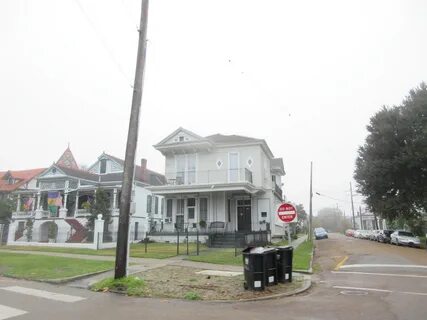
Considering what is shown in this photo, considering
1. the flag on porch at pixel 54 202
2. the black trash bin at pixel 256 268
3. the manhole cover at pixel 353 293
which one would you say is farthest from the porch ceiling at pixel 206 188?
the manhole cover at pixel 353 293

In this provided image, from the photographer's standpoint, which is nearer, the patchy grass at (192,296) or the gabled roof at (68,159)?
the patchy grass at (192,296)

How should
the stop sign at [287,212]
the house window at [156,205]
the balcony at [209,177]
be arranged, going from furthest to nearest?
the house window at [156,205] < the balcony at [209,177] < the stop sign at [287,212]

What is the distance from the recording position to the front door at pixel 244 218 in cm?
3072

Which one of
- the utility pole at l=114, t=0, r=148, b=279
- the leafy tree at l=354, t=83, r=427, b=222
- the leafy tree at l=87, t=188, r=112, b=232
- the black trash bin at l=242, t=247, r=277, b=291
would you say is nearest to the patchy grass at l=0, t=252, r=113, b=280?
the utility pole at l=114, t=0, r=148, b=279

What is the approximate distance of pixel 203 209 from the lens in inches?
1216

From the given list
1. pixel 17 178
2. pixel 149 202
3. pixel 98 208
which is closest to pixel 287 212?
pixel 98 208

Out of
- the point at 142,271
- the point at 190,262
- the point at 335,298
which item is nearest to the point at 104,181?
the point at 190,262

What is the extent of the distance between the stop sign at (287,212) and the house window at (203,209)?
659 inches

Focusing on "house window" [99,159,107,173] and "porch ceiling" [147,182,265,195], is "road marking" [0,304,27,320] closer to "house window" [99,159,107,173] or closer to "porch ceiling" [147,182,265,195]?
"porch ceiling" [147,182,265,195]

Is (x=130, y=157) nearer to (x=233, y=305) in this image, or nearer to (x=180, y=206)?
(x=233, y=305)

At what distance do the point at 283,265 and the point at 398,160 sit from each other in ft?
76.0

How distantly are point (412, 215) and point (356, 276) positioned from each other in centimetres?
2321

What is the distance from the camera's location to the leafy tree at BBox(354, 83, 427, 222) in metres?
31.4

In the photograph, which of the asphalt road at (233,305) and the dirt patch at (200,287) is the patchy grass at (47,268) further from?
the dirt patch at (200,287)
